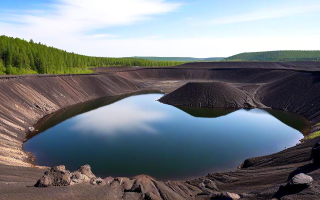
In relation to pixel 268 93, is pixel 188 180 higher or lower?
lower

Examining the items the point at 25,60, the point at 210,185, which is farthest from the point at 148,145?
the point at 25,60

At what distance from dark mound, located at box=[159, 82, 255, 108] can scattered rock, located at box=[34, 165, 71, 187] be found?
35.3 meters

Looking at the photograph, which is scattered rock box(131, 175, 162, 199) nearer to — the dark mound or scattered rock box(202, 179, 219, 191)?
scattered rock box(202, 179, 219, 191)

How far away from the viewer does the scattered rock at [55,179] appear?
1114 centimetres

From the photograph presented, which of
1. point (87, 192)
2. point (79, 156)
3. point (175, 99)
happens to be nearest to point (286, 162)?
point (87, 192)

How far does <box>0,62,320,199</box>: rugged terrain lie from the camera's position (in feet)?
36.0

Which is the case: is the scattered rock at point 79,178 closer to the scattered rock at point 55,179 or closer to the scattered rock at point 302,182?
the scattered rock at point 55,179

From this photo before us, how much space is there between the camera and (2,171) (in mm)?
13359

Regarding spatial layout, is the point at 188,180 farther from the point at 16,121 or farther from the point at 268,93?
the point at 268,93

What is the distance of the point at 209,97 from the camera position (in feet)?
150

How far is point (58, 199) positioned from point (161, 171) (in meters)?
9.00

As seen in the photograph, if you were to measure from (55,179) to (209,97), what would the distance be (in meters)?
38.0

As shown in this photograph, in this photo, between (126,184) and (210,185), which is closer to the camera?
(126,184)

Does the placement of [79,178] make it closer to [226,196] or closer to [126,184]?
[126,184]
